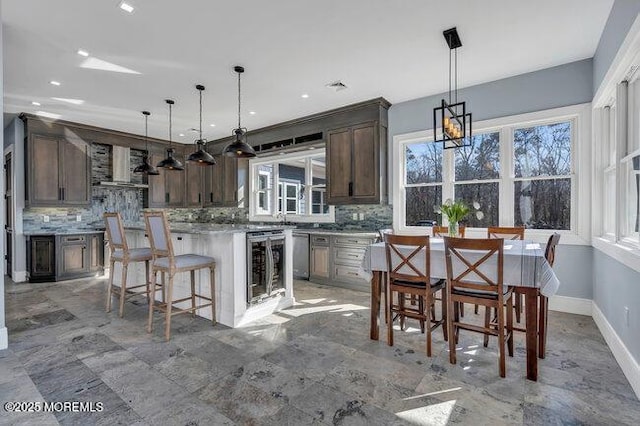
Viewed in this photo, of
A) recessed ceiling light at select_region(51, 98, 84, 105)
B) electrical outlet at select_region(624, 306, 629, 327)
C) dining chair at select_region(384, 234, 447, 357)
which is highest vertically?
recessed ceiling light at select_region(51, 98, 84, 105)

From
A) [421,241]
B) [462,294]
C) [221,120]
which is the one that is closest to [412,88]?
[421,241]

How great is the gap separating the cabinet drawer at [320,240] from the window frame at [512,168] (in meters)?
1.13

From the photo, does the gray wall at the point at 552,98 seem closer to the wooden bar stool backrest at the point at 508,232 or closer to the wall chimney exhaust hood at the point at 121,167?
the wooden bar stool backrest at the point at 508,232

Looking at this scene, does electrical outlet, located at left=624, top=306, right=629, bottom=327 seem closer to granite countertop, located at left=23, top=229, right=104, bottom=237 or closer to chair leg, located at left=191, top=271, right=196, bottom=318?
chair leg, located at left=191, top=271, right=196, bottom=318

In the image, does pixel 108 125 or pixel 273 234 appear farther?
pixel 108 125

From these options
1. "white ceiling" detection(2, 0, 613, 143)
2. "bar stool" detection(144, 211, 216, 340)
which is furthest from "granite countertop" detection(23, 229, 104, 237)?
"bar stool" detection(144, 211, 216, 340)

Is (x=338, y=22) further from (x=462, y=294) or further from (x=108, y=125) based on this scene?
(x=108, y=125)

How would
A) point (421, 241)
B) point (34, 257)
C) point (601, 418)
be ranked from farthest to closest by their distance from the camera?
point (34, 257)
point (421, 241)
point (601, 418)

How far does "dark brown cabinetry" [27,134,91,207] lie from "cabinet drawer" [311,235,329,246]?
174 inches

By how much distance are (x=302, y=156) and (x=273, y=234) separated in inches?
110

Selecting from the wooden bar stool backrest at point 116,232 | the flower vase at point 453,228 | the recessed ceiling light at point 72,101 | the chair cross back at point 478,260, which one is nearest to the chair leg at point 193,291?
the wooden bar stool backrest at point 116,232

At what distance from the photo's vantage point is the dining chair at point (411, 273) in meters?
2.61

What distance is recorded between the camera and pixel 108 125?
20.1 feet

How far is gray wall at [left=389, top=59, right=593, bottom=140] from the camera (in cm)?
367
